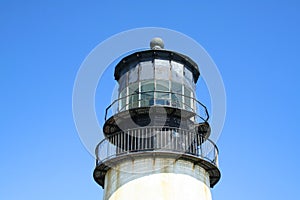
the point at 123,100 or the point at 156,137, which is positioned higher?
the point at 123,100

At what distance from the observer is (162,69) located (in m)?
16.0

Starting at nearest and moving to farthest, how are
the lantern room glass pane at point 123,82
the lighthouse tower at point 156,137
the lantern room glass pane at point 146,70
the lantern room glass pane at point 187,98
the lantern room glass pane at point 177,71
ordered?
the lighthouse tower at point 156,137, the lantern room glass pane at point 187,98, the lantern room glass pane at point 146,70, the lantern room glass pane at point 177,71, the lantern room glass pane at point 123,82

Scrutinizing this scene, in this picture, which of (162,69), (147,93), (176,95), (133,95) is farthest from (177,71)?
(133,95)

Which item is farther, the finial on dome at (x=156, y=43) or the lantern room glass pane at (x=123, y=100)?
the finial on dome at (x=156, y=43)

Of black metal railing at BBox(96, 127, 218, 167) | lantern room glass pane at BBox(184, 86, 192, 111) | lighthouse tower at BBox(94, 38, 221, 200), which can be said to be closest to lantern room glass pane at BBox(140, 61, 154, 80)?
lighthouse tower at BBox(94, 38, 221, 200)

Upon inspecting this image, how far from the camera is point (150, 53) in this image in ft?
53.4

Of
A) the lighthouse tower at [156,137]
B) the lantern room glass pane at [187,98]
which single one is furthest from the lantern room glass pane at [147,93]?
the lantern room glass pane at [187,98]

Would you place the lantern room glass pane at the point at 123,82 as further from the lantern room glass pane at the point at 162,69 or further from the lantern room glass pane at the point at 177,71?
the lantern room glass pane at the point at 177,71

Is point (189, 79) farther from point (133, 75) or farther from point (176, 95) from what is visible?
point (133, 75)

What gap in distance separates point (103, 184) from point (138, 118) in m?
3.04

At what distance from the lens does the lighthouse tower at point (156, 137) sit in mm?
14023

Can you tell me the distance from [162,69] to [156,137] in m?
2.76

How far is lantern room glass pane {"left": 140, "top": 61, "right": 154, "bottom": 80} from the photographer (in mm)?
15789

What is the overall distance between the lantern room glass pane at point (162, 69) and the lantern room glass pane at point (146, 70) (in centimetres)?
19
